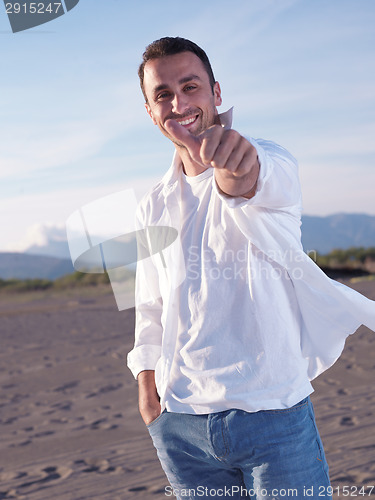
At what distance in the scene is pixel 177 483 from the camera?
1815 millimetres

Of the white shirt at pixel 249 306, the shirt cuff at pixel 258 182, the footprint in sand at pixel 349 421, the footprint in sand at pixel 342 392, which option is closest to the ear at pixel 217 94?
the white shirt at pixel 249 306

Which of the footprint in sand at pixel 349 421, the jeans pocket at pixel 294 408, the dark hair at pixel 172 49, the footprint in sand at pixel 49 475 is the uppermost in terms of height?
the dark hair at pixel 172 49

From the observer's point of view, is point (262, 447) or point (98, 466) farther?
point (98, 466)

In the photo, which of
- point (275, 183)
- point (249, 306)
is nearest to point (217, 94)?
point (275, 183)

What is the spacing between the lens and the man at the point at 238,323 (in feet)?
5.16

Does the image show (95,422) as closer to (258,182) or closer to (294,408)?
(294,408)

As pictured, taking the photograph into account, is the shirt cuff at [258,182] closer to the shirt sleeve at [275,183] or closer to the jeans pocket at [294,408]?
the shirt sleeve at [275,183]

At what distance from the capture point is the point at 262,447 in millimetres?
1576

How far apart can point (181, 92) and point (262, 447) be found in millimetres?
1118

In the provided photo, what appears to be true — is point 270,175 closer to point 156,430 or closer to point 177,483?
point 156,430

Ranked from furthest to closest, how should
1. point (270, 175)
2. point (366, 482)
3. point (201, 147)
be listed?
point (366, 482) < point (270, 175) < point (201, 147)

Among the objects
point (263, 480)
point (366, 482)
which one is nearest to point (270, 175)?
point (263, 480)

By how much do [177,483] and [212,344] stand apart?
1.77 ft

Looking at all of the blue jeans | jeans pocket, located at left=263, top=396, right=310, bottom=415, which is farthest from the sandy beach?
jeans pocket, located at left=263, top=396, right=310, bottom=415
